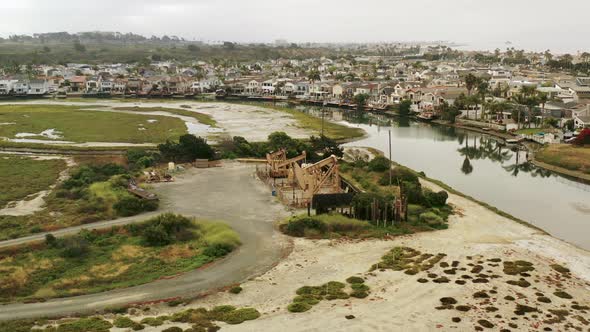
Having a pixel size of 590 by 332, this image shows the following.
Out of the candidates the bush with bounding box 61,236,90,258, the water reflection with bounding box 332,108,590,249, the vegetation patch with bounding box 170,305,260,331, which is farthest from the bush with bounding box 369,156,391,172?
the vegetation patch with bounding box 170,305,260,331

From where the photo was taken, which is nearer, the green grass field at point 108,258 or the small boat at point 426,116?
the green grass field at point 108,258

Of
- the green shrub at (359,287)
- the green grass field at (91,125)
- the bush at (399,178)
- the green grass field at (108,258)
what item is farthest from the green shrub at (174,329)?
the green grass field at (91,125)

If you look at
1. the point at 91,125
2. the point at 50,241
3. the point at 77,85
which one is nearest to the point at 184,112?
the point at 91,125

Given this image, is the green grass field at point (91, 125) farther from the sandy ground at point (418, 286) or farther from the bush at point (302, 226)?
the sandy ground at point (418, 286)

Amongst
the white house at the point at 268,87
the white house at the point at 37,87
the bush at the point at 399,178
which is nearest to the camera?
the bush at the point at 399,178

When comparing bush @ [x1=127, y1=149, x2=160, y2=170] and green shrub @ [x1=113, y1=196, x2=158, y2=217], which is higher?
bush @ [x1=127, y1=149, x2=160, y2=170]

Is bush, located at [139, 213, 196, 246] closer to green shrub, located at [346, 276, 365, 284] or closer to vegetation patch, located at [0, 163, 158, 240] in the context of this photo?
→ vegetation patch, located at [0, 163, 158, 240]

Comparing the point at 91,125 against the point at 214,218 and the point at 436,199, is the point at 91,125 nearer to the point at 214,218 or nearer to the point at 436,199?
the point at 214,218
